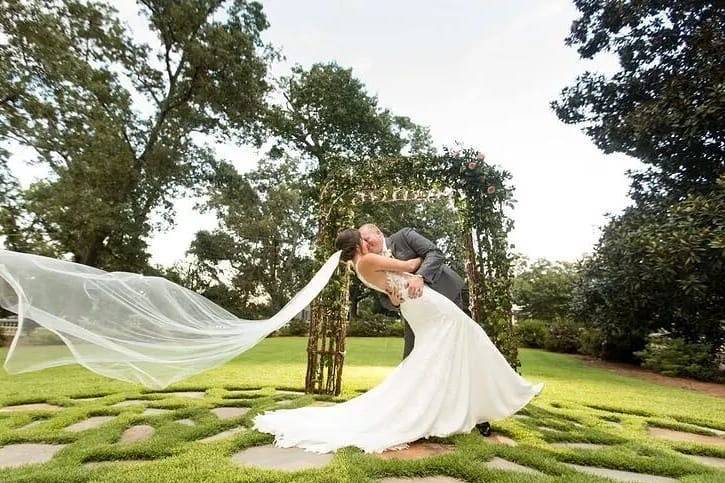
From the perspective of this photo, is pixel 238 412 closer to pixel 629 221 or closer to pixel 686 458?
pixel 686 458

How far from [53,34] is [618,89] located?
15.9m

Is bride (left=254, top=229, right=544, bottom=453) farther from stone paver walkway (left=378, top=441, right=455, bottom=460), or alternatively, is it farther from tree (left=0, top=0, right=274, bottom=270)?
tree (left=0, top=0, right=274, bottom=270)

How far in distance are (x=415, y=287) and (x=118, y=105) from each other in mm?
16117

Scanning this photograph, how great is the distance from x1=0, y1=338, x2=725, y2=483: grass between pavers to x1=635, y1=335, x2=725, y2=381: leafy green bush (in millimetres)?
4217

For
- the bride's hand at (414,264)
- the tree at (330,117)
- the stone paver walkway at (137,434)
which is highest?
the tree at (330,117)

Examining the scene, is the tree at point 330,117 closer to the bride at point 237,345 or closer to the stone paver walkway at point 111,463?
the bride at point 237,345

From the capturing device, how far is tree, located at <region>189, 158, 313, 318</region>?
96.9 feet

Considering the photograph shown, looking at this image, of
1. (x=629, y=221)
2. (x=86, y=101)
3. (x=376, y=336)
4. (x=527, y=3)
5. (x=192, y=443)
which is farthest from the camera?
(x=376, y=336)

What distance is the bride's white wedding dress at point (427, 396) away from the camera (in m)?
4.22

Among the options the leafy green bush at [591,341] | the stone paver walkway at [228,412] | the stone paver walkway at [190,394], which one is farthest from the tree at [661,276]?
the stone paver walkway at [190,394]

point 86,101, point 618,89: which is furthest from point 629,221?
point 86,101

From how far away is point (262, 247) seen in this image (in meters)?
30.9

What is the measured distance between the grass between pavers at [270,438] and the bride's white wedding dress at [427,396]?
0.27 m

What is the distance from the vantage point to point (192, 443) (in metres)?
4.14
